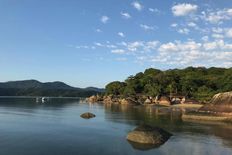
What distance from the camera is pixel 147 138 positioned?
35.3 metres

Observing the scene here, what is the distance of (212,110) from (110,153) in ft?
127

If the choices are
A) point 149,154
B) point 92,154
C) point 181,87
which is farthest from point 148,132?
point 181,87

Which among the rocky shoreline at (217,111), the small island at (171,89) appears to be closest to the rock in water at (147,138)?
the rocky shoreline at (217,111)

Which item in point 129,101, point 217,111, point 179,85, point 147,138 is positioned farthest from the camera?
point 179,85

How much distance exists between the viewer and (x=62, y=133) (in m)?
43.2

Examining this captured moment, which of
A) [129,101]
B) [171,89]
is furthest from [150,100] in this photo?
[171,89]

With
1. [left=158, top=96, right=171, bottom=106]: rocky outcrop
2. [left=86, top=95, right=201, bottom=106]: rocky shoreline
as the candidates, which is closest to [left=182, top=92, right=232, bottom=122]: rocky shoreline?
[left=86, top=95, right=201, bottom=106]: rocky shoreline

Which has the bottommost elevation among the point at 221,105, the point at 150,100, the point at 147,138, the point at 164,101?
the point at 147,138

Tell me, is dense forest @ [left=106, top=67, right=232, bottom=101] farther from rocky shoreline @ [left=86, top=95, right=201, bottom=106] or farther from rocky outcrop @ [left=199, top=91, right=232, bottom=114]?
rocky outcrop @ [left=199, top=91, right=232, bottom=114]

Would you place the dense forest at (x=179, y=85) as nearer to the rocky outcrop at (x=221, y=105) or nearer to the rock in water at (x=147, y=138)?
the rocky outcrop at (x=221, y=105)

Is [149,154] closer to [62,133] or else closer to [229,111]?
[62,133]

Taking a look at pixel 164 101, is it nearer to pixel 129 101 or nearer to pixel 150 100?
pixel 150 100

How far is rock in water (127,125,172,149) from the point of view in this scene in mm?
34316

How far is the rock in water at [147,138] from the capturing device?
113 ft
